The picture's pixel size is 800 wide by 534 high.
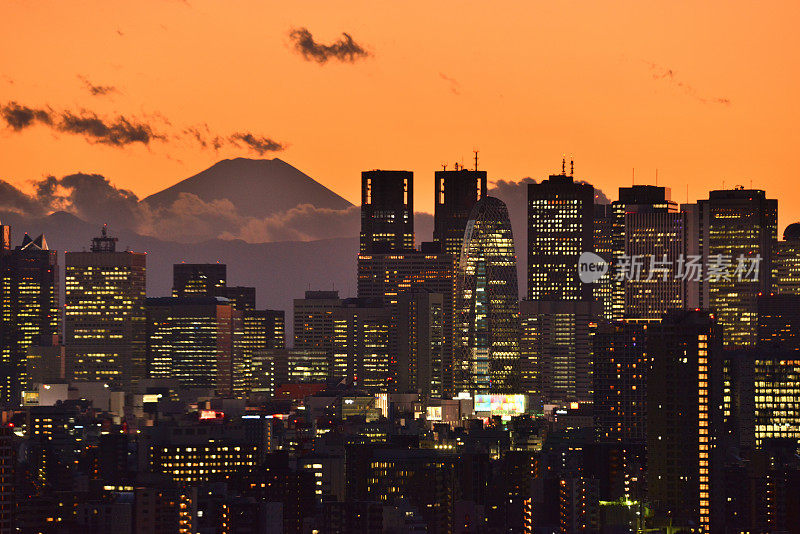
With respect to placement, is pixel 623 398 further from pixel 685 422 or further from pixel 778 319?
pixel 778 319

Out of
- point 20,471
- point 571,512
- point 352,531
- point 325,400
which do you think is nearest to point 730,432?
point 571,512

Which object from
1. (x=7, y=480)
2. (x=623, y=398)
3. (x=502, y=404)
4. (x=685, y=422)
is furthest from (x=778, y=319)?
(x=7, y=480)

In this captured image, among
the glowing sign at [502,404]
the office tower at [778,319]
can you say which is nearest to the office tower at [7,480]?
the office tower at [778,319]

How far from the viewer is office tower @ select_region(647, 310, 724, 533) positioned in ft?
369

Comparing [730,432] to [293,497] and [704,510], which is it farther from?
[293,497]

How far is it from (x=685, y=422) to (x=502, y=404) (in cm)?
7694

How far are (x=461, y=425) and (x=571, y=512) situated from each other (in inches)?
2597

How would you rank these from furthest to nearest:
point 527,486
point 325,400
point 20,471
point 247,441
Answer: point 325,400, point 247,441, point 527,486, point 20,471

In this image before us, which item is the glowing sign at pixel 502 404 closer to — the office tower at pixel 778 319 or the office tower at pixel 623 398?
the office tower at pixel 778 319

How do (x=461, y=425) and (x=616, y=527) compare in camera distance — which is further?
(x=461, y=425)

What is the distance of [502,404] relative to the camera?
19612 centimetres

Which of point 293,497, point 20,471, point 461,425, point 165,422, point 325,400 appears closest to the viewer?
point 20,471

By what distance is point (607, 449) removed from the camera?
12494 centimetres

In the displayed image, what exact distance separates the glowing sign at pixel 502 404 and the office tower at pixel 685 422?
214ft
